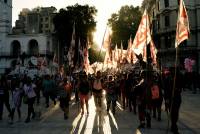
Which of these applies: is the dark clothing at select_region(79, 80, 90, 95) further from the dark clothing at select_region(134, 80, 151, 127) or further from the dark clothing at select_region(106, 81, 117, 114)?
the dark clothing at select_region(134, 80, 151, 127)

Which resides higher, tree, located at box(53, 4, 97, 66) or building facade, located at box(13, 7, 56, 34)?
building facade, located at box(13, 7, 56, 34)

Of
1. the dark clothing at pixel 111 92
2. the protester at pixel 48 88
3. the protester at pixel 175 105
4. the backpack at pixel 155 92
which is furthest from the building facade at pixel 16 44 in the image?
the protester at pixel 175 105

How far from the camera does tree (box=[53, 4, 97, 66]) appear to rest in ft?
226

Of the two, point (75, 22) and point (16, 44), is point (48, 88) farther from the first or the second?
point (16, 44)

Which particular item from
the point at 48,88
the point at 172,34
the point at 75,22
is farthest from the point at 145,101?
the point at 75,22

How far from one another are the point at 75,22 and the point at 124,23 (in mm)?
10373

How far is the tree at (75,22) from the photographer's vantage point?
226 feet

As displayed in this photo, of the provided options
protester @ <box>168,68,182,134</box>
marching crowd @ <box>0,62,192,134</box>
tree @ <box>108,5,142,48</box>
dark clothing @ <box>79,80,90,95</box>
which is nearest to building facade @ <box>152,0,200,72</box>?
tree @ <box>108,5,142,48</box>

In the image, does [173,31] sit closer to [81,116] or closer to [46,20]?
[81,116]

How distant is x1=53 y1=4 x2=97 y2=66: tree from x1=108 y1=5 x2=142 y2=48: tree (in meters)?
5.03

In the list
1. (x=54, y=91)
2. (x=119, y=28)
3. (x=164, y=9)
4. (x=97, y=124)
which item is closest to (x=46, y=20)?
(x=119, y=28)

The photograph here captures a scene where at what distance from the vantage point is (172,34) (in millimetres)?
58375

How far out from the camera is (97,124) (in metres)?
14.4

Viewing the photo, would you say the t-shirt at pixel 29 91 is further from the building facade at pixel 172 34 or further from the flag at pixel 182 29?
the building facade at pixel 172 34
